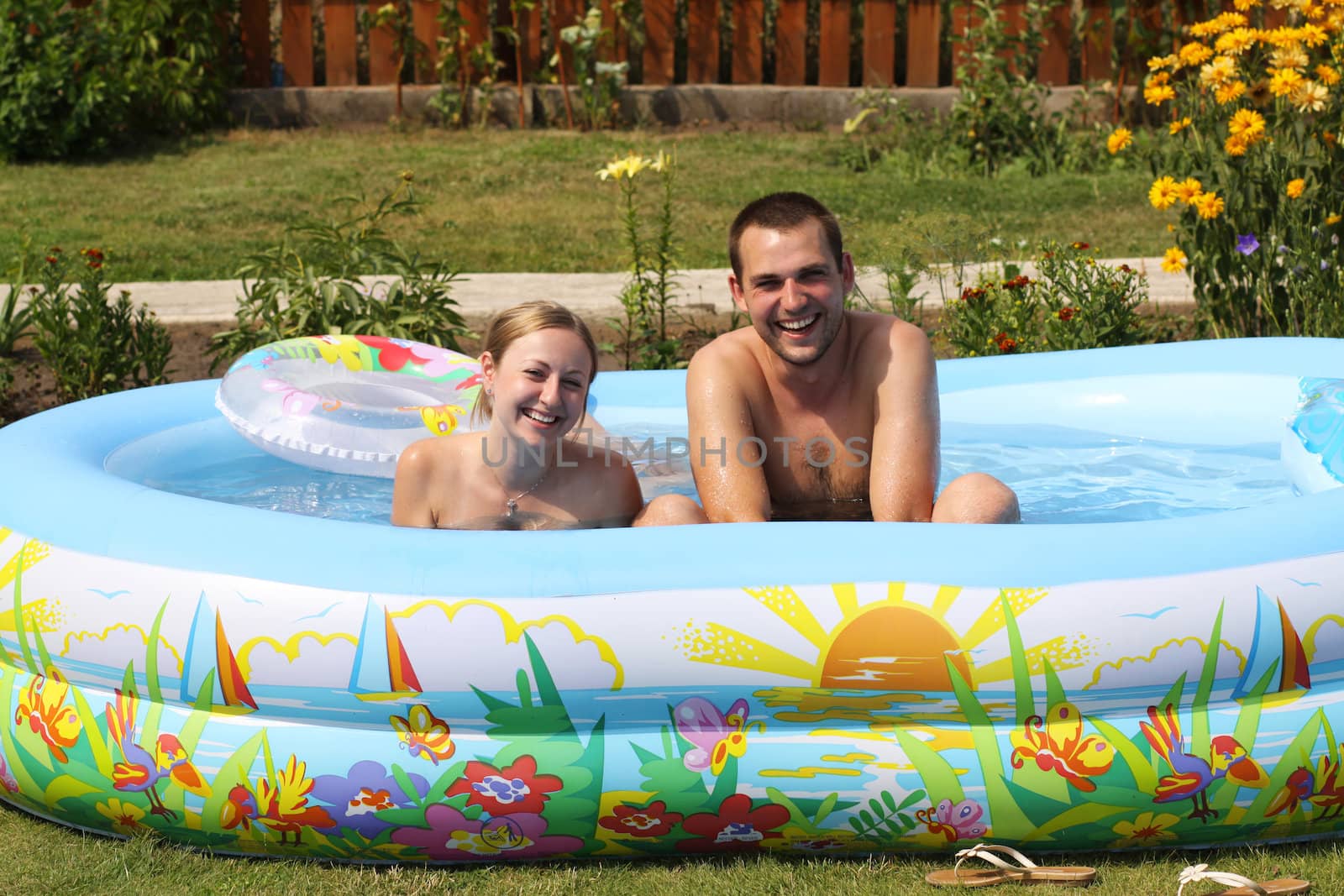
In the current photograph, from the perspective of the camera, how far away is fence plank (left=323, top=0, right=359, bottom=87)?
1001 cm

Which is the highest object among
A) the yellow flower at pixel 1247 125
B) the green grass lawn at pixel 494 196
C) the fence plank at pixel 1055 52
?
the fence plank at pixel 1055 52

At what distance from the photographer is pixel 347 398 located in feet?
14.5

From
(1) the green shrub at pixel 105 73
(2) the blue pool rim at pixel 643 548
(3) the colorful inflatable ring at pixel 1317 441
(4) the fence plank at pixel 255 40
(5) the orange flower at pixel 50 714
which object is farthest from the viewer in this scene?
(4) the fence plank at pixel 255 40

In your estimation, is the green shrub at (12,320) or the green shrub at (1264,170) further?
the green shrub at (12,320)

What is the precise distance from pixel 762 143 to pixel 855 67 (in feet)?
4.17

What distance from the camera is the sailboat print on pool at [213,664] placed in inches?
104

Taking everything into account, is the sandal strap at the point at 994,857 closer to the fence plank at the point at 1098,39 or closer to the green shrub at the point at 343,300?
the green shrub at the point at 343,300

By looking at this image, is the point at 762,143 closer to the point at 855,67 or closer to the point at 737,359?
the point at 855,67

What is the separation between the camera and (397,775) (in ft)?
A: 8.60

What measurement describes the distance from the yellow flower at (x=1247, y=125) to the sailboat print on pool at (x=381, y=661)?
3.48 metres

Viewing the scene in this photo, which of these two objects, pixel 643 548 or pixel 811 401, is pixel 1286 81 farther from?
pixel 643 548

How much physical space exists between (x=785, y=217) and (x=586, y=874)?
57.8 inches

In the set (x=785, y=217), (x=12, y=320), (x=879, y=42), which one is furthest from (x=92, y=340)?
(x=879, y=42)

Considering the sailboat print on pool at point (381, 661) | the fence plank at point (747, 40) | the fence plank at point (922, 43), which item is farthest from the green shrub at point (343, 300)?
the fence plank at point (922, 43)
